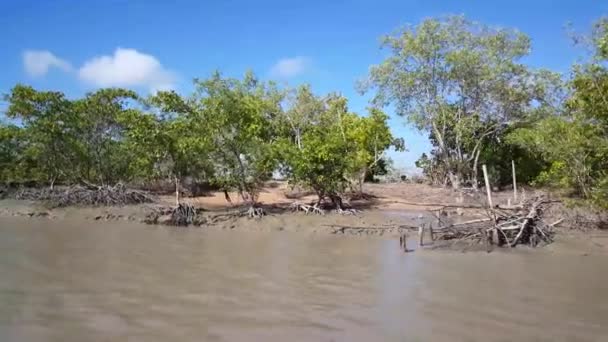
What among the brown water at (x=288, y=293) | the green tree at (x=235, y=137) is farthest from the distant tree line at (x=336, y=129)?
the brown water at (x=288, y=293)

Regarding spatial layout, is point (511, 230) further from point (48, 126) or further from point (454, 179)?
point (48, 126)

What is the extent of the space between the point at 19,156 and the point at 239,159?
42.4 ft

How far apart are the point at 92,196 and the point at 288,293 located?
15.1 metres

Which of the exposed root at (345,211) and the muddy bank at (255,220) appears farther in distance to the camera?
the exposed root at (345,211)

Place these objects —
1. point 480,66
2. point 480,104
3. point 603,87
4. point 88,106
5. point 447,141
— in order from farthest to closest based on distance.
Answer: point 447,141 → point 480,104 → point 480,66 → point 88,106 → point 603,87

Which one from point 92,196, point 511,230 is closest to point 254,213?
point 92,196

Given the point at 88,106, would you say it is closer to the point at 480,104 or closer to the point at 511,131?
the point at 480,104

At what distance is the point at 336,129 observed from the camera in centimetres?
2467

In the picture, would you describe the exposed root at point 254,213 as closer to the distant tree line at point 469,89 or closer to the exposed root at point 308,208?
the exposed root at point 308,208

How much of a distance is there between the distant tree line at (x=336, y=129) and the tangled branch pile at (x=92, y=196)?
1.49 meters

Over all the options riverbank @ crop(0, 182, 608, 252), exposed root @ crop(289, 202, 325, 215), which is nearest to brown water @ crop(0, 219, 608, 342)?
riverbank @ crop(0, 182, 608, 252)

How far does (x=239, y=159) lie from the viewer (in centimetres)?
1889

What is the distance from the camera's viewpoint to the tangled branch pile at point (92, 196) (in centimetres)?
2027

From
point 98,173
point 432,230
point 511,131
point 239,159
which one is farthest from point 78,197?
point 511,131
